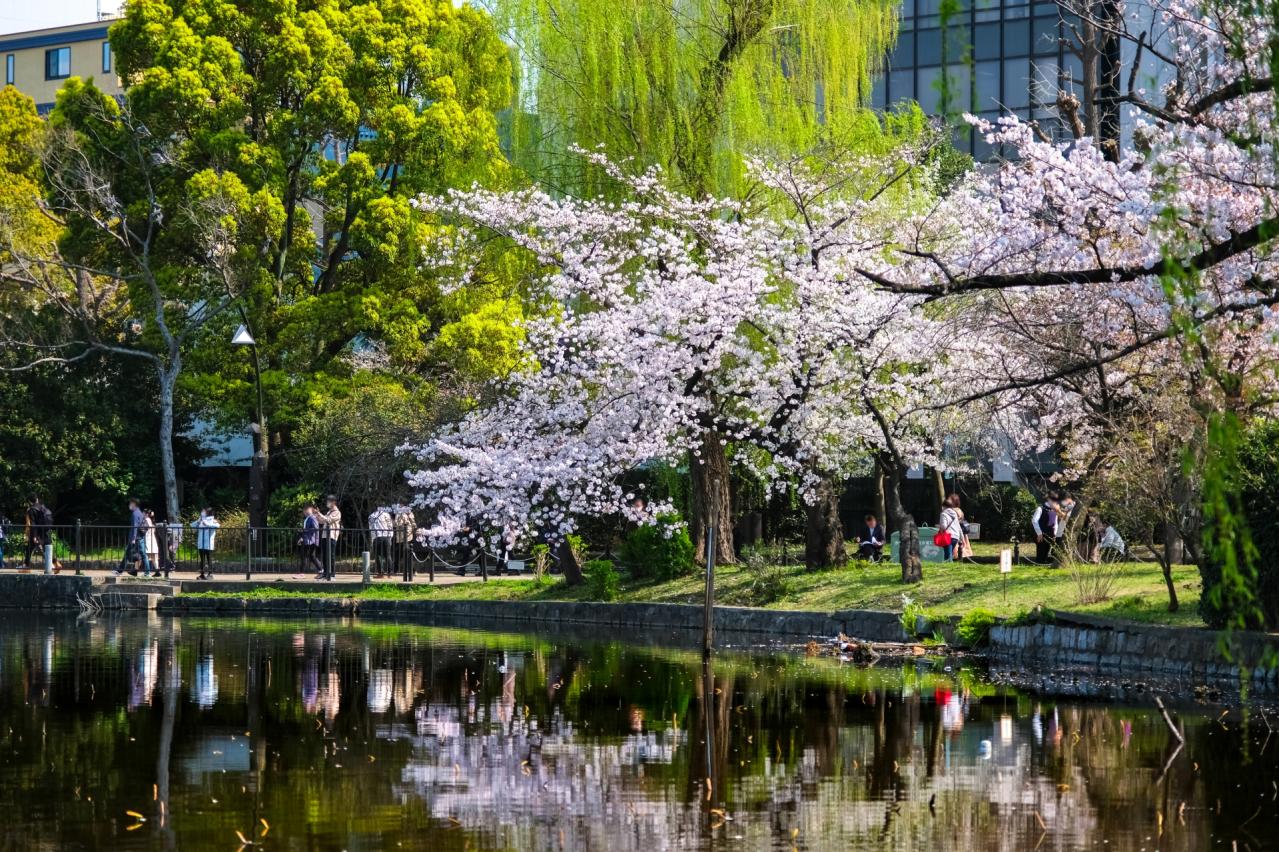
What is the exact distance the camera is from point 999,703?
16406 mm

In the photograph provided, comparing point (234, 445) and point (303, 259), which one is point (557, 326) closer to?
point (303, 259)

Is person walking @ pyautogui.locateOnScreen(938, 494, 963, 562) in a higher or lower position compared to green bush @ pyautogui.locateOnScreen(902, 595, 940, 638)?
higher

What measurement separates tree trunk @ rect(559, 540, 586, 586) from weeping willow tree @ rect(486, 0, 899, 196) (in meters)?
6.41

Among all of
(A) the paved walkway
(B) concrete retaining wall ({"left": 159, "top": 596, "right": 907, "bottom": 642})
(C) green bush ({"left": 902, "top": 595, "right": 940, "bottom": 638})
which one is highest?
(A) the paved walkway

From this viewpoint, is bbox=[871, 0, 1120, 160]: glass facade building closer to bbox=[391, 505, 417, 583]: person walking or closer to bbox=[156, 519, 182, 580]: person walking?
bbox=[391, 505, 417, 583]: person walking

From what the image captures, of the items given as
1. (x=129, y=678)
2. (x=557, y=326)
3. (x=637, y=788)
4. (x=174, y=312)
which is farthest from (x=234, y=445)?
(x=637, y=788)

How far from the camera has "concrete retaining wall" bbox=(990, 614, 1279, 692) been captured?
56.0 feet

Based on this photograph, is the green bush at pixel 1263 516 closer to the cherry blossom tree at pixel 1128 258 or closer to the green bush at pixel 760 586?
the cherry blossom tree at pixel 1128 258

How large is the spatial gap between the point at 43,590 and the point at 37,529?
10.9 ft

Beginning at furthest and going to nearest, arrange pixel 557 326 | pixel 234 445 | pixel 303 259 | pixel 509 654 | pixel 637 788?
pixel 234 445, pixel 303 259, pixel 557 326, pixel 509 654, pixel 637 788

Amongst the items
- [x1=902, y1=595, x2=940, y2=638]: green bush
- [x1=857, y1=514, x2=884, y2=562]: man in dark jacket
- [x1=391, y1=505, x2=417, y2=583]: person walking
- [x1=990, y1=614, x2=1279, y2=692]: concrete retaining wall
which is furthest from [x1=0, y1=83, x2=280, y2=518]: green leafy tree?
[x1=990, y1=614, x2=1279, y2=692]: concrete retaining wall

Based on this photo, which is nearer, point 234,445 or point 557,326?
point 557,326

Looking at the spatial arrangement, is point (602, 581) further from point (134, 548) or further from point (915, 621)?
point (134, 548)

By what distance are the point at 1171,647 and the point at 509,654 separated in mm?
8709
